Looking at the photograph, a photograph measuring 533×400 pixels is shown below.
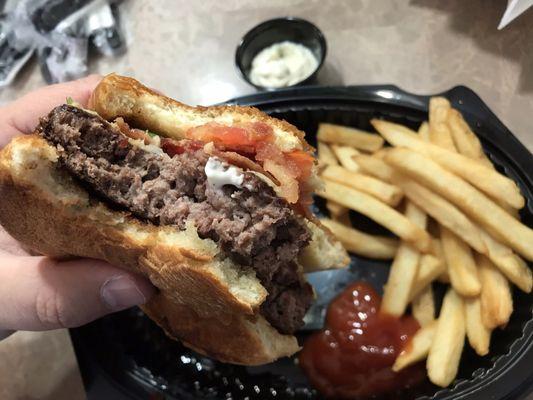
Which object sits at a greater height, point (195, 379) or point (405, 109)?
point (405, 109)

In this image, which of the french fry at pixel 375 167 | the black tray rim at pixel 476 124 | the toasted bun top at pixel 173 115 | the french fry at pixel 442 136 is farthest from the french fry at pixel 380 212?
the toasted bun top at pixel 173 115

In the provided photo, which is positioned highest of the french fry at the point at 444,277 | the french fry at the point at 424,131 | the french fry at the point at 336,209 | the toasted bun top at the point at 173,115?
the french fry at the point at 424,131

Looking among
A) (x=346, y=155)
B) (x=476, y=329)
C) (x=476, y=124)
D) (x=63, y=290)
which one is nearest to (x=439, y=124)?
(x=476, y=124)

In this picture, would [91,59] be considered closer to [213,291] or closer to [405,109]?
[405,109]

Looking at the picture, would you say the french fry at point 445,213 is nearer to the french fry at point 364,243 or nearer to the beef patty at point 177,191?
the french fry at point 364,243

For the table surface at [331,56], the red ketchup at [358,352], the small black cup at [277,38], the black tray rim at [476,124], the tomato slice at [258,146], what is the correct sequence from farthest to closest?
1. the small black cup at [277,38]
2. the table surface at [331,56]
3. the red ketchup at [358,352]
4. the black tray rim at [476,124]
5. the tomato slice at [258,146]

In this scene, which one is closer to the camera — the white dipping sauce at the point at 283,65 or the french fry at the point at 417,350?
the french fry at the point at 417,350

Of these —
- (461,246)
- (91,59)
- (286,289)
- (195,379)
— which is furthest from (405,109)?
(91,59)
